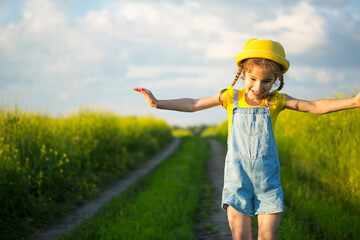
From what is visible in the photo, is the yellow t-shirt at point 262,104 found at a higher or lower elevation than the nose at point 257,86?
lower

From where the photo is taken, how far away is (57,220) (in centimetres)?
638

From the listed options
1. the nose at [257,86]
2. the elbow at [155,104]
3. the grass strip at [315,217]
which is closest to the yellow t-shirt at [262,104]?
the nose at [257,86]

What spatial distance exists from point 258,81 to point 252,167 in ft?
2.32

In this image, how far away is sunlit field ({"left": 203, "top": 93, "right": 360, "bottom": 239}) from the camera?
15.2 ft

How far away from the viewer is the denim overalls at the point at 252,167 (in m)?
2.63

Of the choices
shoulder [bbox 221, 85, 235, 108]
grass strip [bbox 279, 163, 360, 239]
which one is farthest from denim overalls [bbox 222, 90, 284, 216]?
grass strip [bbox 279, 163, 360, 239]

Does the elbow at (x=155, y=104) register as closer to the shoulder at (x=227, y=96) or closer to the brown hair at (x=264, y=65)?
the shoulder at (x=227, y=96)

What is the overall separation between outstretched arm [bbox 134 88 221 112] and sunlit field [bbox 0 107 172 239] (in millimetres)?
3812

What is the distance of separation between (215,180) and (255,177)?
22.2ft

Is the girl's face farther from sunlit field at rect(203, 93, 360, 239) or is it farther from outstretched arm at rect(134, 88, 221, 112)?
sunlit field at rect(203, 93, 360, 239)

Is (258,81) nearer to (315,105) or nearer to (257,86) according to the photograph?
(257,86)

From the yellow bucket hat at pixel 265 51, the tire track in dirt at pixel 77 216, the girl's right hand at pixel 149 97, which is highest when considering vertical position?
the yellow bucket hat at pixel 265 51

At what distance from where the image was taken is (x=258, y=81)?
2.69 meters

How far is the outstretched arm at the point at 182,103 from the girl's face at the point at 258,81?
1.09ft
